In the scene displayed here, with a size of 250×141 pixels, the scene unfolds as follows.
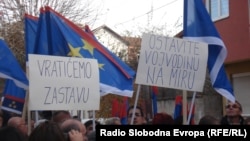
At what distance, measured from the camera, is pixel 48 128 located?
3812mm

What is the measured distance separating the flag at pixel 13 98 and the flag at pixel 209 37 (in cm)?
297

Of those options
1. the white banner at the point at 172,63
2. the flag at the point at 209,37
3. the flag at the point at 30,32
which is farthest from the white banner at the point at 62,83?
the flag at the point at 30,32

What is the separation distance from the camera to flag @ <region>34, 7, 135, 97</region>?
7621mm

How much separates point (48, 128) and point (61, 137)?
119 mm

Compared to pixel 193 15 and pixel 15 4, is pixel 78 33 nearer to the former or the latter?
pixel 193 15

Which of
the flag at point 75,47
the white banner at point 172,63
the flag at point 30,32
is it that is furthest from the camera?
the flag at point 30,32

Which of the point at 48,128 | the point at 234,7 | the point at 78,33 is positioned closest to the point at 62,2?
the point at 234,7

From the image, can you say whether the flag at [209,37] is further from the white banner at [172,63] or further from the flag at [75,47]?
the flag at [75,47]

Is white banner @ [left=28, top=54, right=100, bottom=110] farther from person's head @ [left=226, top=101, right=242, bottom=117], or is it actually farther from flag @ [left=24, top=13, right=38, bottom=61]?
flag @ [left=24, top=13, right=38, bottom=61]

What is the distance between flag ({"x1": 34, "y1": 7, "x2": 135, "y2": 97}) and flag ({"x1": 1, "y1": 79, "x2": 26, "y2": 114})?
4.04ft

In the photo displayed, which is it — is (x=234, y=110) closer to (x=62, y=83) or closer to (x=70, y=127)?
(x=62, y=83)

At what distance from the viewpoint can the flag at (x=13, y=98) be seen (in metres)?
8.33

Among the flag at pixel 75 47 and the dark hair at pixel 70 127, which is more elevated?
the flag at pixel 75 47

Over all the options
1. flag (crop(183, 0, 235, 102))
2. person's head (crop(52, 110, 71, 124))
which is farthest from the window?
person's head (crop(52, 110, 71, 124))
